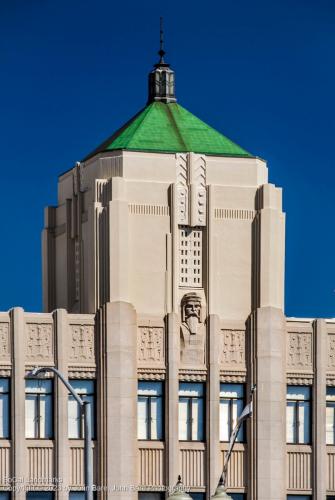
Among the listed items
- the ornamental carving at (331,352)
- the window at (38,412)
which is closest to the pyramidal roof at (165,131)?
the ornamental carving at (331,352)

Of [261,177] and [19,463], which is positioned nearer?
[19,463]

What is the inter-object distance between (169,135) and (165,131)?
0.40m

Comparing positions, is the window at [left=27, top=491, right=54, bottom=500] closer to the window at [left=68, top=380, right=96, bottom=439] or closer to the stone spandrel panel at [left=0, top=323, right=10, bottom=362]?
the window at [left=68, top=380, right=96, bottom=439]

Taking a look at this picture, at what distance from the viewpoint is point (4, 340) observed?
80.1 m

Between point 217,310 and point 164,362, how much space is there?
3.22 meters

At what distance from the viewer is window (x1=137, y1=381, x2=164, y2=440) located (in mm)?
81375

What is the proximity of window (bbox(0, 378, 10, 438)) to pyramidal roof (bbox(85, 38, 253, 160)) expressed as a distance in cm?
1074

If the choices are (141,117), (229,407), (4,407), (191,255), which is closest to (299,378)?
(229,407)

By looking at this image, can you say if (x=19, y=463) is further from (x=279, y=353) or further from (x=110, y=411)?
(x=279, y=353)

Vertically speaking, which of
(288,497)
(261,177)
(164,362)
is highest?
(261,177)

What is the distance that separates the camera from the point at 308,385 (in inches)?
3278

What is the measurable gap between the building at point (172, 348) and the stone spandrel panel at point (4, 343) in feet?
0.13

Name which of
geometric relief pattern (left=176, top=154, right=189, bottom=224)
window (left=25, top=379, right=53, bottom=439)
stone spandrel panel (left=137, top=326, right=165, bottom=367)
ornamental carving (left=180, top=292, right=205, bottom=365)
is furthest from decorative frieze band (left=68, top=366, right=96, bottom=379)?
geometric relief pattern (left=176, top=154, right=189, bottom=224)

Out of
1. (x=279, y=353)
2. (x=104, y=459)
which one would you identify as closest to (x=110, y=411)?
(x=104, y=459)
